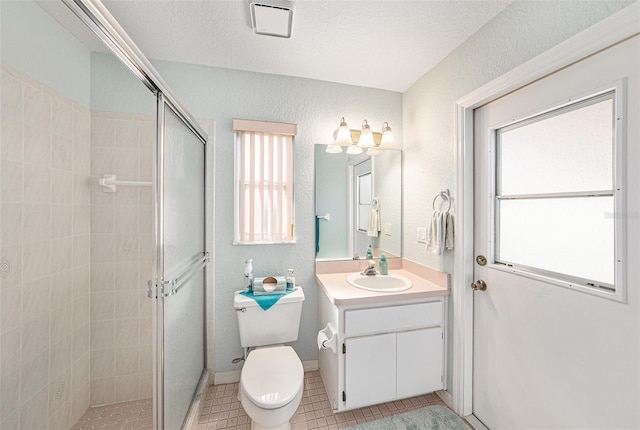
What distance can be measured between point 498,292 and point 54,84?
2.48 meters

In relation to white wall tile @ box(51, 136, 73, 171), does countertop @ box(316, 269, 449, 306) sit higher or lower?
lower

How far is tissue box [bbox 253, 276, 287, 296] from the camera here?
165 centimetres

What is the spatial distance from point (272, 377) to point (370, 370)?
0.59 meters

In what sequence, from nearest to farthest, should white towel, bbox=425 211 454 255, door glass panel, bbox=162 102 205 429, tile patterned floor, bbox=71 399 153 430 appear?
door glass panel, bbox=162 102 205 429
tile patterned floor, bbox=71 399 153 430
white towel, bbox=425 211 454 255

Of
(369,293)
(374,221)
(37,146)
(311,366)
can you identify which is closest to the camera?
(37,146)

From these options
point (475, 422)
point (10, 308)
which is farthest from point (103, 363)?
point (475, 422)

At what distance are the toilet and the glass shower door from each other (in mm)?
305

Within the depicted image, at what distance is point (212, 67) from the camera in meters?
1.77

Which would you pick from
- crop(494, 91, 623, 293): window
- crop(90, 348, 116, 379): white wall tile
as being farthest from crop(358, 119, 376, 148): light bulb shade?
crop(90, 348, 116, 379): white wall tile

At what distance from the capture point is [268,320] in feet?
5.27

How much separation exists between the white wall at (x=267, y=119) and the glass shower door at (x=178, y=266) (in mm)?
161

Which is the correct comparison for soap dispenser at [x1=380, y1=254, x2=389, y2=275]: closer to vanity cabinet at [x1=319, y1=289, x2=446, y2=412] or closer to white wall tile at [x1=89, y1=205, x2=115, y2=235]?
vanity cabinet at [x1=319, y1=289, x2=446, y2=412]

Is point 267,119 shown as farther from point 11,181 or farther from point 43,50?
point 11,181

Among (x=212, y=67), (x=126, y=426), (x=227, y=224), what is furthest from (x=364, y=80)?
(x=126, y=426)
